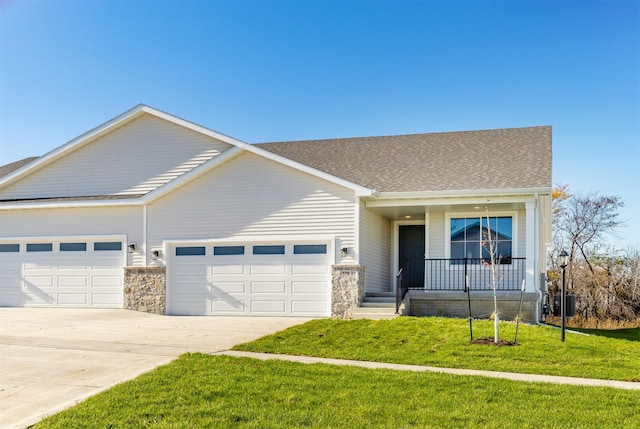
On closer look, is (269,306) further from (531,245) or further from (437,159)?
(531,245)

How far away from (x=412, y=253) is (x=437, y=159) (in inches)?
116

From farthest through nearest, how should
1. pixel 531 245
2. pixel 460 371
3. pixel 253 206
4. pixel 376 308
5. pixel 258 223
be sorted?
pixel 253 206
pixel 258 223
pixel 531 245
pixel 376 308
pixel 460 371

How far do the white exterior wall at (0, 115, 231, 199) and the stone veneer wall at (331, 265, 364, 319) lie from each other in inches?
210

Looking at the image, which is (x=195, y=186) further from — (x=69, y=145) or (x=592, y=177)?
(x=592, y=177)

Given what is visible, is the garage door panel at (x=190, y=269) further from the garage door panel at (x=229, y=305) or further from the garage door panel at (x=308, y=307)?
the garage door panel at (x=308, y=307)

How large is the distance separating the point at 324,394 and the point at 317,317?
864 centimetres

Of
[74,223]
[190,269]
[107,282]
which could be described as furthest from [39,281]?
[190,269]

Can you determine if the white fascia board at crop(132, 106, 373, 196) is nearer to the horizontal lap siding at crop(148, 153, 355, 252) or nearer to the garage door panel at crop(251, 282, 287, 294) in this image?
the horizontal lap siding at crop(148, 153, 355, 252)

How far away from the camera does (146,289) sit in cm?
1777

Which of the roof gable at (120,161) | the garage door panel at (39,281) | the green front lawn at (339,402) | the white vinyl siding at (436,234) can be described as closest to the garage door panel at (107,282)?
the garage door panel at (39,281)

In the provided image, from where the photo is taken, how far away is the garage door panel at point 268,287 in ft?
55.0

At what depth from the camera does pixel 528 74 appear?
63.8ft

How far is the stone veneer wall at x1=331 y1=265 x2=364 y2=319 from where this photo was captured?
1604 centimetres

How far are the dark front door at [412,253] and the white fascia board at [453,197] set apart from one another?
2829 mm
